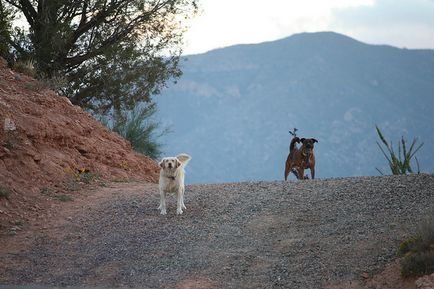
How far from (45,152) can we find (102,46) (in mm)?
8434

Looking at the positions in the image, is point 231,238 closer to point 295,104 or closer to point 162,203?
point 162,203

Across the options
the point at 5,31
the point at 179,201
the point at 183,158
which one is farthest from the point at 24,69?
the point at 179,201

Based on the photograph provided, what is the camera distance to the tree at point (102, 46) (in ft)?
76.7

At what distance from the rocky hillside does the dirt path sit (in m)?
0.97

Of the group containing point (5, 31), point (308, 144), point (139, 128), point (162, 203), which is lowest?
point (162, 203)

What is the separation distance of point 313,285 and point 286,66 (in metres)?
153

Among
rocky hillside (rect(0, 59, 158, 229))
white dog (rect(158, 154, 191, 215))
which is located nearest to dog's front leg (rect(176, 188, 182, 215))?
white dog (rect(158, 154, 191, 215))

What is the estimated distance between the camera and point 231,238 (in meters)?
12.2

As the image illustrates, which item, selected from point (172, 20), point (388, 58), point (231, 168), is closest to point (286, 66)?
point (388, 58)

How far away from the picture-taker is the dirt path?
1045cm

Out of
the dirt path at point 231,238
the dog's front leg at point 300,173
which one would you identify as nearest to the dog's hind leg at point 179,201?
the dirt path at point 231,238

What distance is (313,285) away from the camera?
32.1ft

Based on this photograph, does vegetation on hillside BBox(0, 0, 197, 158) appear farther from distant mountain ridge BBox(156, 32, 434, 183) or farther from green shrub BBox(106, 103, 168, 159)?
distant mountain ridge BBox(156, 32, 434, 183)

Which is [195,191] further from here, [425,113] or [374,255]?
[425,113]
